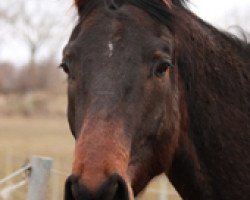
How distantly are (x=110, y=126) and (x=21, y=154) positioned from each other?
625 inches

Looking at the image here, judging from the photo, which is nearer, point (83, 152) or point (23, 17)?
point (83, 152)

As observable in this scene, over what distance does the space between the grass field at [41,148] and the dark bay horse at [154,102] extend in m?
0.50

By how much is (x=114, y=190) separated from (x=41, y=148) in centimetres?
1877

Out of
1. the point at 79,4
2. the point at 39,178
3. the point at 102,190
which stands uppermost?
the point at 79,4

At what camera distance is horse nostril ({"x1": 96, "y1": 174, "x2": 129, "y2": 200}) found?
8.05 ft

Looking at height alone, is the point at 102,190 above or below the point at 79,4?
below

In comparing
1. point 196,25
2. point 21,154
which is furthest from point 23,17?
point 196,25

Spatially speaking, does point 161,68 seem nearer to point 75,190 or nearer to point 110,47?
point 110,47

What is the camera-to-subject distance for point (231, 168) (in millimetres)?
3344

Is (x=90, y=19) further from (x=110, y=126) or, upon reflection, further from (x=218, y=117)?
(x=218, y=117)

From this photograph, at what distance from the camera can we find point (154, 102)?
303 cm

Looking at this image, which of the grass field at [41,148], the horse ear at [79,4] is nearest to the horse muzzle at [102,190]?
the grass field at [41,148]

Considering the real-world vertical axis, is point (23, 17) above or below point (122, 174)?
below

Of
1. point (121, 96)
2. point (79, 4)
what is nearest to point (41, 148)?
point (79, 4)
